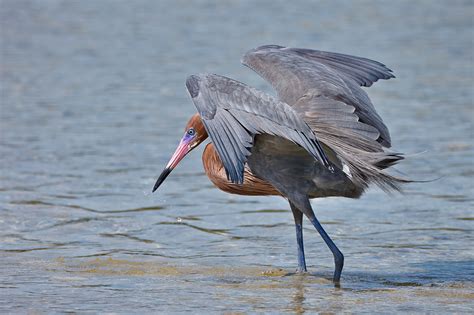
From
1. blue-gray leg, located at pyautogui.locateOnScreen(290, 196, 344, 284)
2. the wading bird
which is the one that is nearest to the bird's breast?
the wading bird

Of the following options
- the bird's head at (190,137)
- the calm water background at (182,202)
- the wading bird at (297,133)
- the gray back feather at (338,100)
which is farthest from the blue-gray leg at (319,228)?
the bird's head at (190,137)

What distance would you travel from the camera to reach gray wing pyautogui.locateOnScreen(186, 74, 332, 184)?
6090 mm

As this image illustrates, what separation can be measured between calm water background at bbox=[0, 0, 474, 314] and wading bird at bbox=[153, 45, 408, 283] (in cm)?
58

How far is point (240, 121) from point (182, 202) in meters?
2.88

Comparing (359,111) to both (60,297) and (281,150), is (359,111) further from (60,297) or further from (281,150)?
(60,297)

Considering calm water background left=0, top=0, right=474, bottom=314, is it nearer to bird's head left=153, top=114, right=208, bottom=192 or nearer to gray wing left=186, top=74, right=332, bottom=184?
bird's head left=153, top=114, right=208, bottom=192

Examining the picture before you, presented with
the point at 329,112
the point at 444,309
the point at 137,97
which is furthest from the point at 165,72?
the point at 444,309

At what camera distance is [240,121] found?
617 centimetres

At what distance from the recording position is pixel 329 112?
687 cm

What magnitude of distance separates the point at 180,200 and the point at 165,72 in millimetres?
6241

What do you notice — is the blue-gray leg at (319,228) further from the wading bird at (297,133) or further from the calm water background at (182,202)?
the calm water background at (182,202)

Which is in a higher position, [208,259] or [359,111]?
[359,111]

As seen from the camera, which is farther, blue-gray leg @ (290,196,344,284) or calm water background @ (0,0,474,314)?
blue-gray leg @ (290,196,344,284)

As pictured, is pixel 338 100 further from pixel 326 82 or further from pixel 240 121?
pixel 240 121
